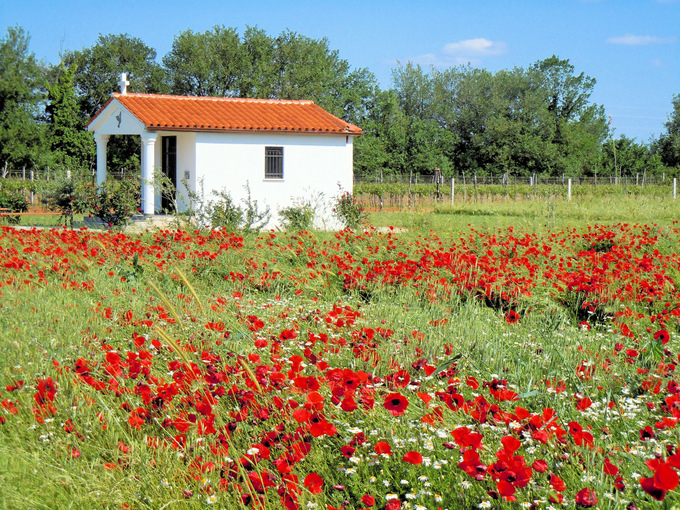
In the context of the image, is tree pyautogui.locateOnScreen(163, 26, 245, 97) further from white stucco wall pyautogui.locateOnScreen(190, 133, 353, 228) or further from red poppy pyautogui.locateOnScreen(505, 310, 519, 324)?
red poppy pyautogui.locateOnScreen(505, 310, 519, 324)

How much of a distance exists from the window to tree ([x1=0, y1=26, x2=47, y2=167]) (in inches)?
1004

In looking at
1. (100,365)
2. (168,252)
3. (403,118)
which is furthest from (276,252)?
(403,118)

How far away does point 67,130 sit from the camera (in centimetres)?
4178

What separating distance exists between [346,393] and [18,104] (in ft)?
153

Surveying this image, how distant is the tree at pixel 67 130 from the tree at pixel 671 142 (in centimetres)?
4252

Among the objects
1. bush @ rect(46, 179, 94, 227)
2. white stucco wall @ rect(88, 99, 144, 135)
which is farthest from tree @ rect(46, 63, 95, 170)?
bush @ rect(46, 179, 94, 227)

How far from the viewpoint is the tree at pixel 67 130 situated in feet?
136

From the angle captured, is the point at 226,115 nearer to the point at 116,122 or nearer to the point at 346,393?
the point at 116,122

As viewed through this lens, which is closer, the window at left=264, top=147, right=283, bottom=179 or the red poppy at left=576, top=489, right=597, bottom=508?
the red poppy at left=576, top=489, right=597, bottom=508

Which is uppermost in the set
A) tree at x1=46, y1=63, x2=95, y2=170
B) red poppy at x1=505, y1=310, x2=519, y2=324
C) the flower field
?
tree at x1=46, y1=63, x2=95, y2=170

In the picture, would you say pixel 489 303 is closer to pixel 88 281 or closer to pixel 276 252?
pixel 276 252

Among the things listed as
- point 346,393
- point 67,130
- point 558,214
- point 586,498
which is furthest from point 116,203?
point 67,130

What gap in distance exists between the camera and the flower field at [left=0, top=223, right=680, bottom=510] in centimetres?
256

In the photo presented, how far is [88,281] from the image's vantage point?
22.1 feet
